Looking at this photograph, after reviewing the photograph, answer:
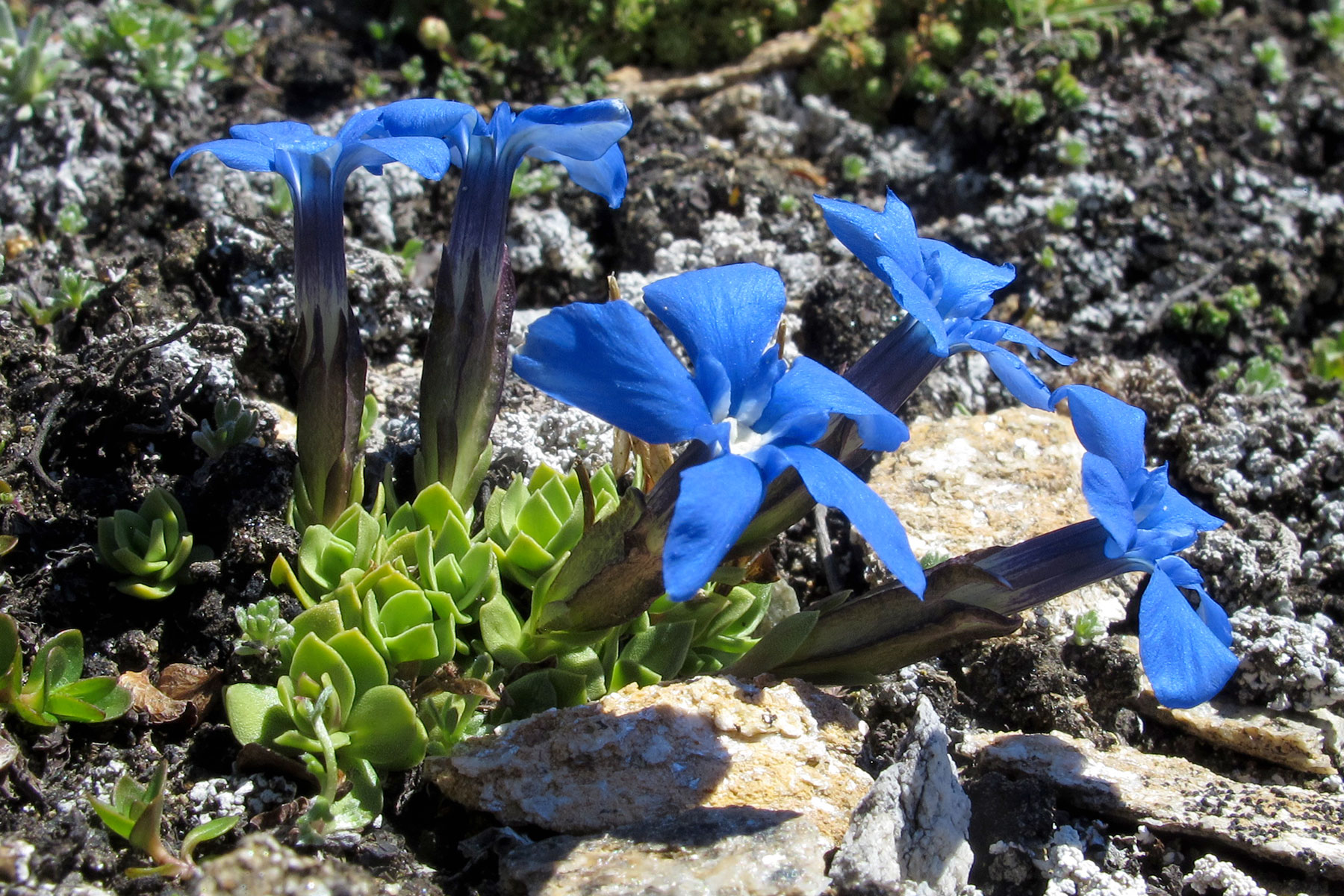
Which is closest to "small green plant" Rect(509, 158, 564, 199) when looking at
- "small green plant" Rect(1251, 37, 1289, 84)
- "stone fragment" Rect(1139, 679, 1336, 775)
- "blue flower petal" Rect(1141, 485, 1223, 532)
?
"blue flower petal" Rect(1141, 485, 1223, 532)

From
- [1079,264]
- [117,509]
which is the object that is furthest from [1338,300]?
[117,509]

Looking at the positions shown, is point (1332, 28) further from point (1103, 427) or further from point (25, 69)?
point (25, 69)

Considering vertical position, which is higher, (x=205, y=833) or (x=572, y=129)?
(x=572, y=129)

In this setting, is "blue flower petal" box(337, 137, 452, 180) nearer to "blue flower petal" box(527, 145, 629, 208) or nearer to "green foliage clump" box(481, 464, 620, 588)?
"blue flower petal" box(527, 145, 629, 208)

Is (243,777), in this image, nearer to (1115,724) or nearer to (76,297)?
(76,297)

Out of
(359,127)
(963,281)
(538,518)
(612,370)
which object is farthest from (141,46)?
(963,281)

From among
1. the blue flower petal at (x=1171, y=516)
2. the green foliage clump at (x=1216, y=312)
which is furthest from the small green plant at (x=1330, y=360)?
the blue flower petal at (x=1171, y=516)
